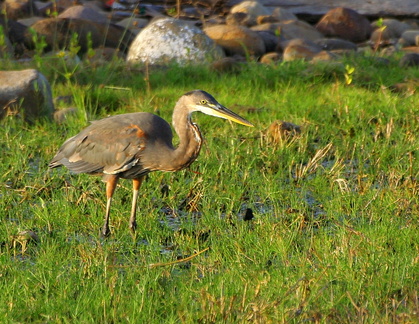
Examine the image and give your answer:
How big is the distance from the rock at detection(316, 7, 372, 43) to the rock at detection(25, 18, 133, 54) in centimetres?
415

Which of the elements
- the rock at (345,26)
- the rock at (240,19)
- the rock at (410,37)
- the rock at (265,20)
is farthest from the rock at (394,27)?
the rock at (240,19)

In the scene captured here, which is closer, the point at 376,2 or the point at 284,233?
the point at 284,233

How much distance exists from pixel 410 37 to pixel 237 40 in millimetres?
3652

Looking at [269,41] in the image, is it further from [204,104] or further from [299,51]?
[204,104]

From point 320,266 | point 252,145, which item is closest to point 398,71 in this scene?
point 252,145

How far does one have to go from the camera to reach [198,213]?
6.11m

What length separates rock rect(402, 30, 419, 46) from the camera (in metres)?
14.0

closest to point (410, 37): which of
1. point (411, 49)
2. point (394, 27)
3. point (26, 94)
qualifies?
point (394, 27)

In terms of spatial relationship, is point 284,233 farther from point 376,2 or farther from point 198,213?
point 376,2

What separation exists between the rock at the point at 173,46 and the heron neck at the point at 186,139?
5686mm

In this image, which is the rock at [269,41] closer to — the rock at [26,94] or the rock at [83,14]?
the rock at [83,14]

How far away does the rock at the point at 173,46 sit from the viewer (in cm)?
1110

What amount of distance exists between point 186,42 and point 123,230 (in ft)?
19.3

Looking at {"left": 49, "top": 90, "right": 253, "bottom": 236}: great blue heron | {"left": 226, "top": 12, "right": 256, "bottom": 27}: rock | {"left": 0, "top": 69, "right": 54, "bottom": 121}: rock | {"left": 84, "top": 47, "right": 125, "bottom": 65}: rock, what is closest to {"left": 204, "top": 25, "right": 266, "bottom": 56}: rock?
{"left": 84, "top": 47, "right": 125, "bottom": 65}: rock
